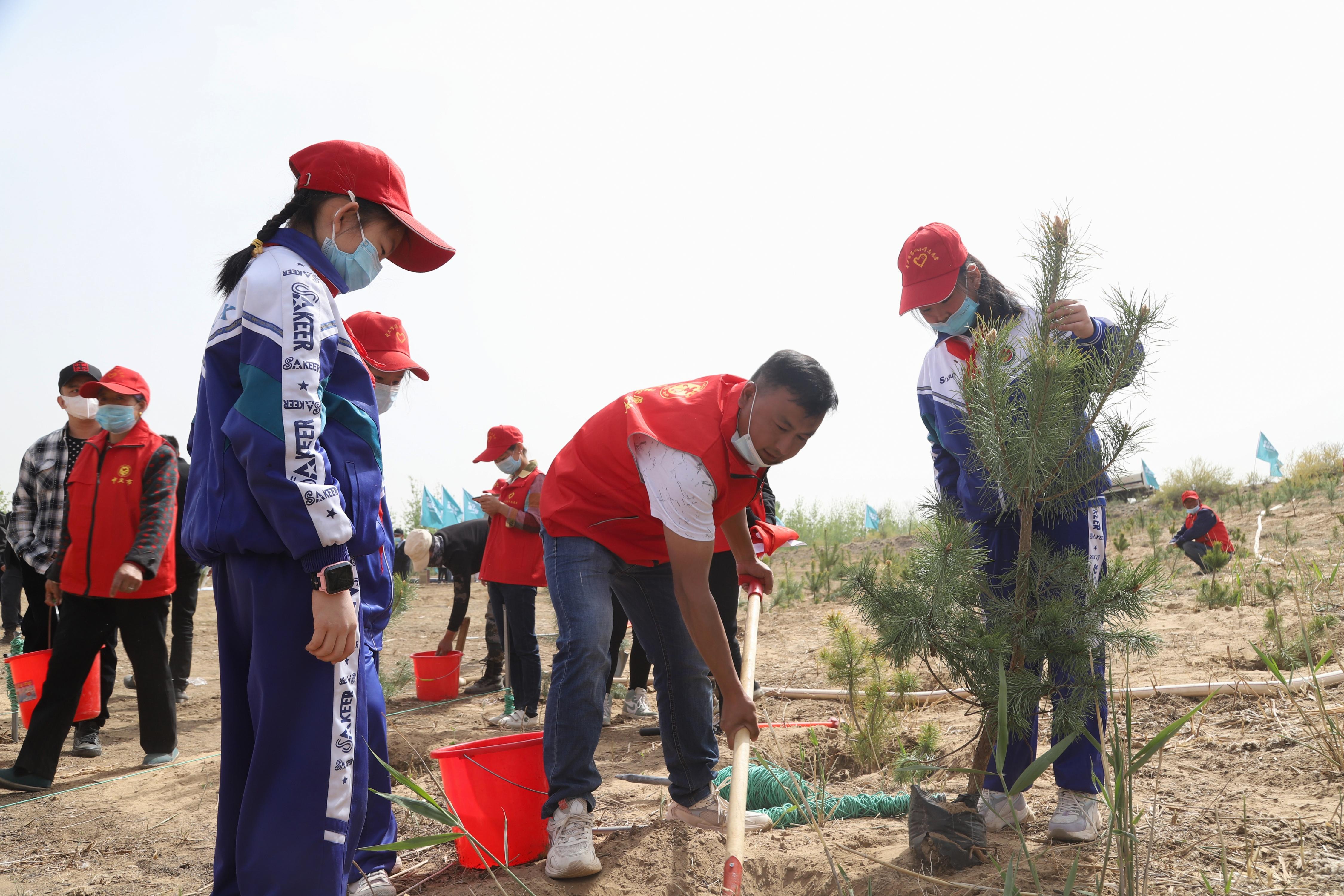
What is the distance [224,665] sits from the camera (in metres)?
1.85

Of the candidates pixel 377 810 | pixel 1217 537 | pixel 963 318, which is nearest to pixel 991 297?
pixel 963 318

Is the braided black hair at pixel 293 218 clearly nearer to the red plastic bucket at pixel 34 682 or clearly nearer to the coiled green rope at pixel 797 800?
the coiled green rope at pixel 797 800

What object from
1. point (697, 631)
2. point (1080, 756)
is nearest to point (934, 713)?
point (1080, 756)

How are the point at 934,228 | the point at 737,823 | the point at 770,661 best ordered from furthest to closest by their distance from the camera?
the point at 770,661, the point at 934,228, the point at 737,823

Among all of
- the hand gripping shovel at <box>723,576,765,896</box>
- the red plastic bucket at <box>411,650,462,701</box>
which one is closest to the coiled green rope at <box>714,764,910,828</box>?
the hand gripping shovel at <box>723,576,765,896</box>

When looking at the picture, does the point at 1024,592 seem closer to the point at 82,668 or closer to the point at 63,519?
the point at 82,668

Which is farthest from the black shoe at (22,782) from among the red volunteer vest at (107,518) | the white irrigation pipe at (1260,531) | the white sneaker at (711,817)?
the white irrigation pipe at (1260,531)

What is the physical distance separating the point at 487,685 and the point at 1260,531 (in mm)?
9939

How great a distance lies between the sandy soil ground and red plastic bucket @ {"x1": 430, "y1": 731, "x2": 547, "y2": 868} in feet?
0.26

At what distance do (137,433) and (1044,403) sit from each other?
4202mm

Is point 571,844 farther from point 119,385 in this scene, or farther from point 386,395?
point 119,385

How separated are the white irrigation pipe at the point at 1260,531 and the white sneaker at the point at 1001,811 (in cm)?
493

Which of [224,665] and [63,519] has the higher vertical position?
[63,519]

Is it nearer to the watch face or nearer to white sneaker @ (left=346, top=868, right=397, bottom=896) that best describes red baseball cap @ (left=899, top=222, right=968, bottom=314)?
the watch face
